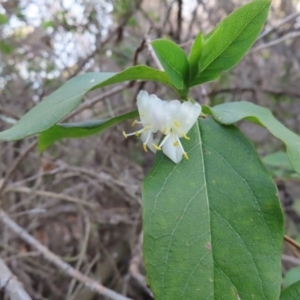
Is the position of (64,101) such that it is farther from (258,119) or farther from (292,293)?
(292,293)

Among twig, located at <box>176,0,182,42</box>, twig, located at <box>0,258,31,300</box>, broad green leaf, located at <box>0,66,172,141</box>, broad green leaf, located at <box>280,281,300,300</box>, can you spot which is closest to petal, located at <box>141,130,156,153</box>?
broad green leaf, located at <box>0,66,172,141</box>

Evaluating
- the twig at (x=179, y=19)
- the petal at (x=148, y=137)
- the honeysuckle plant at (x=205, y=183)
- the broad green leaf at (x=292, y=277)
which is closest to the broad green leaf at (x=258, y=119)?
the honeysuckle plant at (x=205, y=183)

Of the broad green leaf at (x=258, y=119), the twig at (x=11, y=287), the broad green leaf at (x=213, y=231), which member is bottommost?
the twig at (x=11, y=287)

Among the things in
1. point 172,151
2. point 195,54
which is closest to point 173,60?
point 195,54

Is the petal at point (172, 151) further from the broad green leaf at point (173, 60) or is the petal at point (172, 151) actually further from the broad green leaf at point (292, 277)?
the broad green leaf at point (292, 277)

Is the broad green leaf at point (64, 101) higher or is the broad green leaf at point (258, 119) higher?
the broad green leaf at point (64, 101)

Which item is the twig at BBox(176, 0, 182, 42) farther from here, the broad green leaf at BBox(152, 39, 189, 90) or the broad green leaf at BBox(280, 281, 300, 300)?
the broad green leaf at BBox(280, 281, 300, 300)

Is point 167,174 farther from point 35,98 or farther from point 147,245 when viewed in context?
point 35,98

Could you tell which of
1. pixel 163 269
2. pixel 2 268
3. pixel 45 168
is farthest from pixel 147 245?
pixel 45 168
